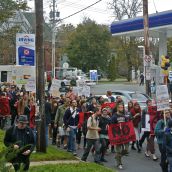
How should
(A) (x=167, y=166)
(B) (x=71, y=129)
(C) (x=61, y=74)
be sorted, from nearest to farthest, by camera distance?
(A) (x=167, y=166), (B) (x=71, y=129), (C) (x=61, y=74)

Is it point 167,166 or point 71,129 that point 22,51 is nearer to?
point 71,129

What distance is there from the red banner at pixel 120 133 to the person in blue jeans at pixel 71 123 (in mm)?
1965

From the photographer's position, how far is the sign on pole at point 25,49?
1697cm

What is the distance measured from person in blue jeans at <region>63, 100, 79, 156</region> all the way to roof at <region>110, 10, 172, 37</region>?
15.2 metres

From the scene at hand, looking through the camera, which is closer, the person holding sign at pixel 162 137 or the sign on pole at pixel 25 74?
the person holding sign at pixel 162 137

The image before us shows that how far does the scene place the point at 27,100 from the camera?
18062 millimetres

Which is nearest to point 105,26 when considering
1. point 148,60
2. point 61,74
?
point 61,74

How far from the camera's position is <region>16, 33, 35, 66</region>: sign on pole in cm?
1697

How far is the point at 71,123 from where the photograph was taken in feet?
50.6

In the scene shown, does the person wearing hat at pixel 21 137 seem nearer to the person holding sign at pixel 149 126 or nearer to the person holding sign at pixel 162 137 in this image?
the person holding sign at pixel 162 137

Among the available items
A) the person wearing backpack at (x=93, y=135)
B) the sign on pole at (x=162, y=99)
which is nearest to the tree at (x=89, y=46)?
the person wearing backpack at (x=93, y=135)

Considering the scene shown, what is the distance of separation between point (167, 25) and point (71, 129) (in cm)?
1580

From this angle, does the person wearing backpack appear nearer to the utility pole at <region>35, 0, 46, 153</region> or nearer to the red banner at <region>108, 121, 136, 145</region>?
the red banner at <region>108, 121, 136, 145</region>

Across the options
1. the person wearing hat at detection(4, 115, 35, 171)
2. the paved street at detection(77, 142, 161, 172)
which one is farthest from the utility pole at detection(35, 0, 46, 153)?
the person wearing hat at detection(4, 115, 35, 171)
